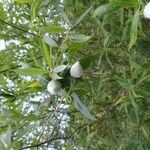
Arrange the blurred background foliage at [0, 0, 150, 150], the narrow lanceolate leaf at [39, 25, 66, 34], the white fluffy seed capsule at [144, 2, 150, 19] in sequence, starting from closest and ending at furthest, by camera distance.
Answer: the white fluffy seed capsule at [144, 2, 150, 19] → the narrow lanceolate leaf at [39, 25, 66, 34] → the blurred background foliage at [0, 0, 150, 150]

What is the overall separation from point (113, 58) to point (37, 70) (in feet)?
1.76

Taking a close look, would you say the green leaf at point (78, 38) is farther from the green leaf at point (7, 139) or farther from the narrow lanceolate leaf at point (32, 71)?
the green leaf at point (7, 139)

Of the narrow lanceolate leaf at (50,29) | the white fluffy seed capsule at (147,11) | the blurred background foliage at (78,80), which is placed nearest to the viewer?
the white fluffy seed capsule at (147,11)

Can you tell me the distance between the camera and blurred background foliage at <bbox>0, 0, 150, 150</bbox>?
1.14 meters

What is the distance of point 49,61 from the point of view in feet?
3.51

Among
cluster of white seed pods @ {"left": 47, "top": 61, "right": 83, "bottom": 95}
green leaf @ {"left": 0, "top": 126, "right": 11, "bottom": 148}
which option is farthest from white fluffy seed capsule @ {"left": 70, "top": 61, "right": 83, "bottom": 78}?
Result: green leaf @ {"left": 0, "top": 126, "right": 11, "bottom": 148}

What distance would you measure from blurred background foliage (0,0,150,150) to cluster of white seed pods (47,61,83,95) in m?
0.02

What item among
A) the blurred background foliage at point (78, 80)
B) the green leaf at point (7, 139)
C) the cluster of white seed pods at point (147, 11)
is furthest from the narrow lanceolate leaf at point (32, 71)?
the cluster of white seed pods at point (147, 11)

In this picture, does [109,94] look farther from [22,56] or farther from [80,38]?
[80,38]

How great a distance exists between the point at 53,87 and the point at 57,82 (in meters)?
0.03

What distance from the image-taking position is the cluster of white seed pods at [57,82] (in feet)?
3.49

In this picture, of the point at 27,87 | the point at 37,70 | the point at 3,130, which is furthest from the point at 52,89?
the point at 3,130

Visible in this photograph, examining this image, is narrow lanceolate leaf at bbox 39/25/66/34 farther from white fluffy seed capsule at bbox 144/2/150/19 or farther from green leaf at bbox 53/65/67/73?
white fluffy seed capsule at bbox 144/2/150/19

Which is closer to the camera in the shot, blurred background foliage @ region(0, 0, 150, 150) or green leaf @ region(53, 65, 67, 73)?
green leaf @ region(53, 65, 67, 73)
